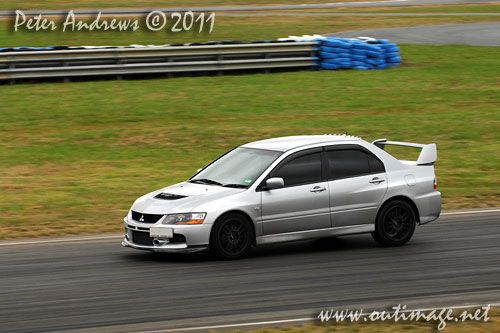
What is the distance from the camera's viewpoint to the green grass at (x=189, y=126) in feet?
53.5

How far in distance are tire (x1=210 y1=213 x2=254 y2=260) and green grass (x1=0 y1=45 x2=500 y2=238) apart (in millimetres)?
3361

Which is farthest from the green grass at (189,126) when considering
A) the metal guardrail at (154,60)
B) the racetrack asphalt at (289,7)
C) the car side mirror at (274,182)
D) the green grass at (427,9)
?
the racetrack asphalt at (289,7)

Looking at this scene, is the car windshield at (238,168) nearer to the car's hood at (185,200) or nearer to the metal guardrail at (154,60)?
the car's hood at (185,200)

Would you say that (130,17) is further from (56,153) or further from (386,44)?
(56,153)

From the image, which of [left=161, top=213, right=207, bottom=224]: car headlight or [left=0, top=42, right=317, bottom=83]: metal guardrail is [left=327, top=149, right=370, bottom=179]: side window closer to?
[left=161, top=213, right=207, bottom=224]: car headlight

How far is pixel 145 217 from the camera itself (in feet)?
36.5

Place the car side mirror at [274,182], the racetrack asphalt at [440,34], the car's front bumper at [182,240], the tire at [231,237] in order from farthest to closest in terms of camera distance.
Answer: the racetrack asphalt at [440,34], the car side mirror at [274,182], the tire at [231,237], the car's front bumper at [182,240]

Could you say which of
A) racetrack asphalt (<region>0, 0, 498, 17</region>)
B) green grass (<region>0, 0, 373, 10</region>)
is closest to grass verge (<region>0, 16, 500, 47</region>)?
racetrack asphalt (<region>0, 0, 498, 17</region>)

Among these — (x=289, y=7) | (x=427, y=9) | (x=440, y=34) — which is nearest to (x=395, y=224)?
(x=440, y=34)

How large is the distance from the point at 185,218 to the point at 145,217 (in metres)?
0.58

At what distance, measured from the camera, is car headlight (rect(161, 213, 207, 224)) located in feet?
35.5

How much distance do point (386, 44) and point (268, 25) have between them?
41.1ft

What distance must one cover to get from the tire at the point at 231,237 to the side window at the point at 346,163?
1478mm

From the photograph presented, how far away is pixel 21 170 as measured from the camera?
722 inches
